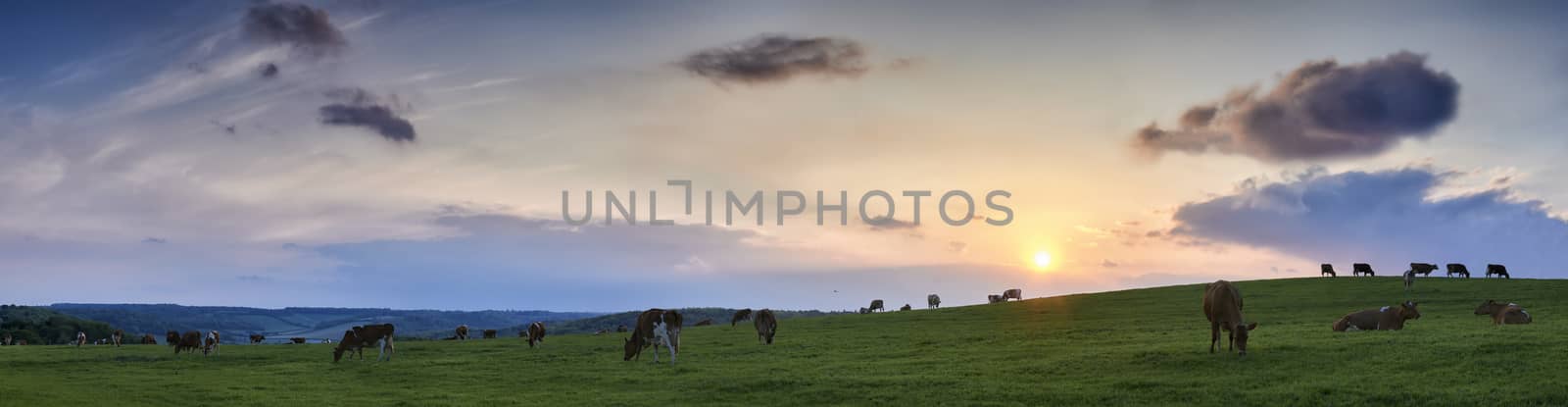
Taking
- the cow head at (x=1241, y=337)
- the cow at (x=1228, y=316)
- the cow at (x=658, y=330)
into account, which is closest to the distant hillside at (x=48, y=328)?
the cow at (x=658, y=330)

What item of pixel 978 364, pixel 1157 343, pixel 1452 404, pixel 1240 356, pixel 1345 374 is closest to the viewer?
pixel 1452 404

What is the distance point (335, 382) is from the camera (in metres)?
34.0

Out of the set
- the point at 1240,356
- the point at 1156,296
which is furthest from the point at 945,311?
the point at 1240,356

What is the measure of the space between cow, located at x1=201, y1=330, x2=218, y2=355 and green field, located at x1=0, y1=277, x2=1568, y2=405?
1252mm

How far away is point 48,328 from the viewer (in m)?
117

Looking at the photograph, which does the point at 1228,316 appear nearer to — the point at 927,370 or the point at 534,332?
the point at 927,370

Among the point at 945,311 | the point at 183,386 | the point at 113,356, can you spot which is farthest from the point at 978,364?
the point at 113,356

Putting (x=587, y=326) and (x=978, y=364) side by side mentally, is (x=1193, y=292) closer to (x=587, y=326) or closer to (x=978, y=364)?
(x=978, y=364)

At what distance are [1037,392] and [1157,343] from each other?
11.3 m

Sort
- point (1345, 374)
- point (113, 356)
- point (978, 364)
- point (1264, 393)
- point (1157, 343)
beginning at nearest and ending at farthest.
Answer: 1. point (1264, 393)
2. point (1345, 374)
3. point (978, 364)
4. point (1157, 343)
5. point (113, 356)

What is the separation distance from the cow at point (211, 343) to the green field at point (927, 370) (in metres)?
1.25

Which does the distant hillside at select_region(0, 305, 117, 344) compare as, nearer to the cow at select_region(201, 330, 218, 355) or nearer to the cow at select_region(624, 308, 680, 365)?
the cow at select_region(201, 330, 218, 355)

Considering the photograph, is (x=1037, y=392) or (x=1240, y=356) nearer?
(x=1037, y=392)

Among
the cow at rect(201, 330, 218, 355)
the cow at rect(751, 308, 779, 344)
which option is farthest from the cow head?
the cow at rect(201, 330, 218, 355)
